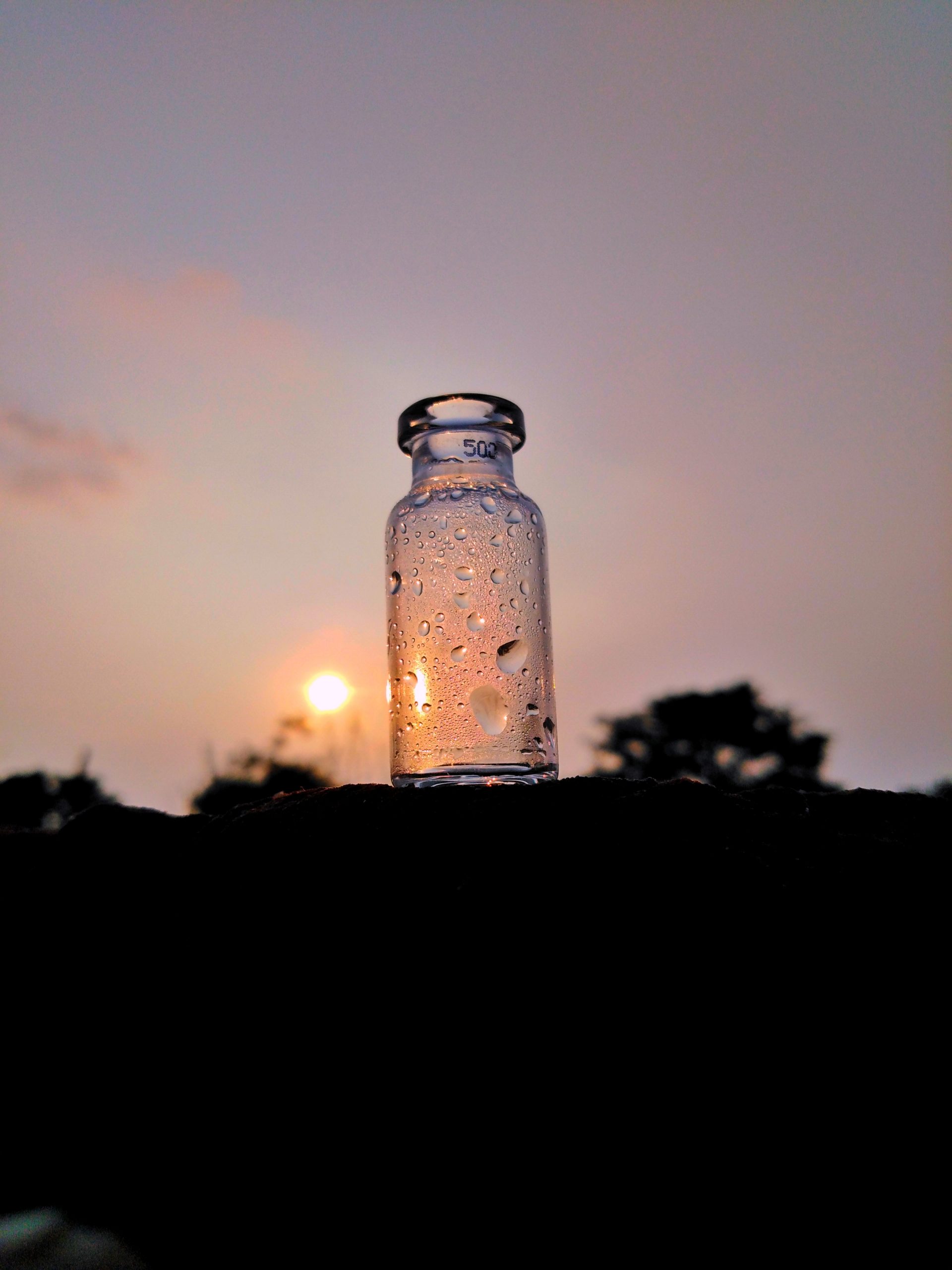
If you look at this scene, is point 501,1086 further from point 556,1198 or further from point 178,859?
point 178,859

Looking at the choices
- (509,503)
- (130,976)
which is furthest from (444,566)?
(130,976)

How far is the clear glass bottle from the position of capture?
1.39 m

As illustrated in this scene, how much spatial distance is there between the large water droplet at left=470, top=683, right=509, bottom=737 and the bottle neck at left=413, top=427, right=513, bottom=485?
0.34 meters

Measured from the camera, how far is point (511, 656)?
1.41 meters

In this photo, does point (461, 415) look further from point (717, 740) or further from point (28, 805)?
point (717, 740)

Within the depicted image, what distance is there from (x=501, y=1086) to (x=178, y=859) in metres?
0.47

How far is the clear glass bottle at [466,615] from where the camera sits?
1387 millimetres

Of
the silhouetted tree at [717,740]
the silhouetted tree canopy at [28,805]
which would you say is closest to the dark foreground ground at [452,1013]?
the silhouetted tree canopy at [28,805]

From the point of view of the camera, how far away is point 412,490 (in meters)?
1.49

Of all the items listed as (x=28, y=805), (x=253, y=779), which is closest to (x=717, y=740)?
(x=253, y=779)

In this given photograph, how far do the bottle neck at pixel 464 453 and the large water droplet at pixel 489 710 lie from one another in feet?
1.12

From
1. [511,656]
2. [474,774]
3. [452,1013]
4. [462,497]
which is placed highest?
[462,497]

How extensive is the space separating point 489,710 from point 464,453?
1.34 ft

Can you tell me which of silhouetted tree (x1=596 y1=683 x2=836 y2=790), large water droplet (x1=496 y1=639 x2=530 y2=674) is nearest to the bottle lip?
large water droplet (x1=496 y1=639 x2=530 y2=674)
